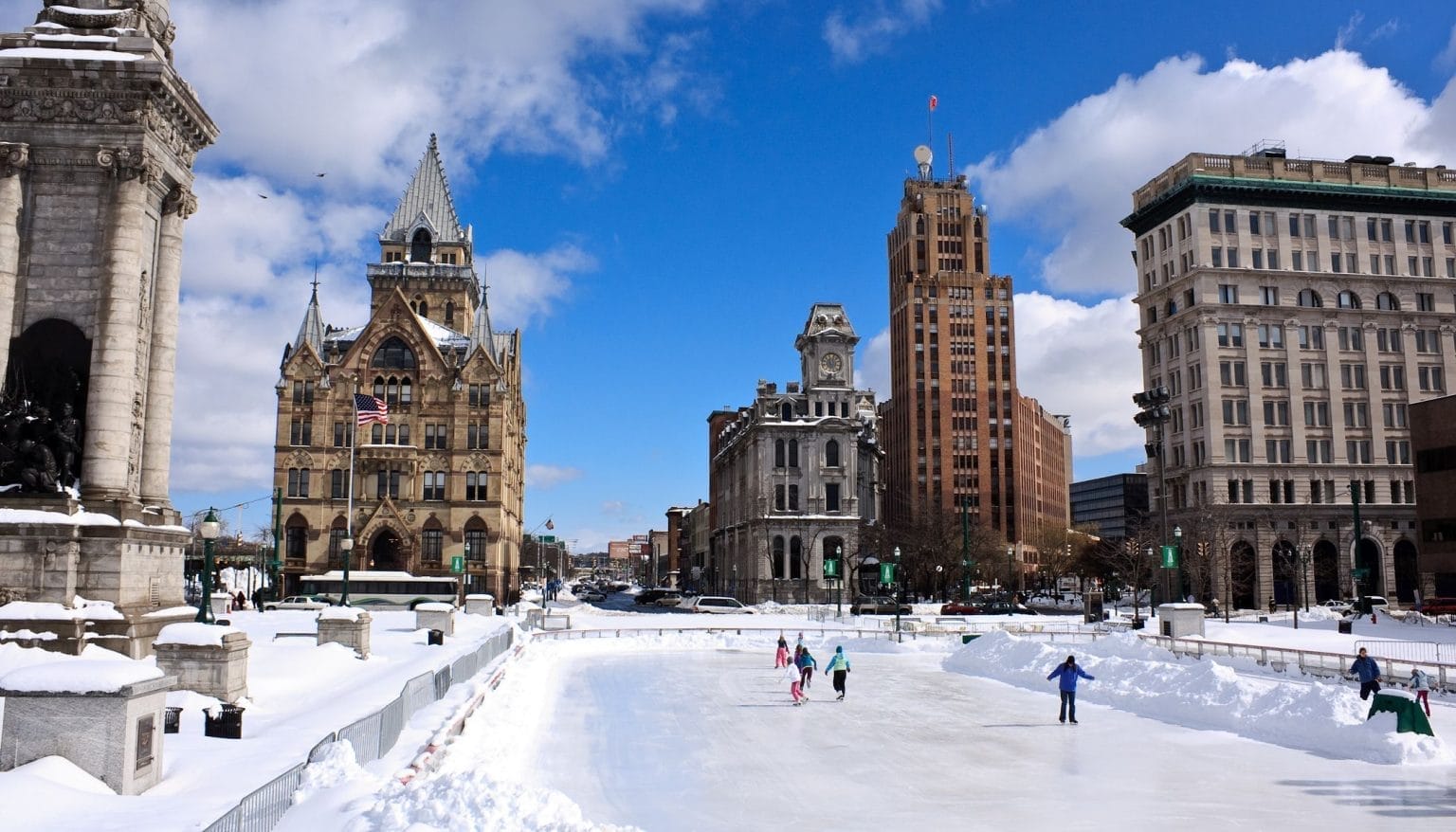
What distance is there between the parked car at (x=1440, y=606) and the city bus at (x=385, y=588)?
54.4 m

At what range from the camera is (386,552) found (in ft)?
256

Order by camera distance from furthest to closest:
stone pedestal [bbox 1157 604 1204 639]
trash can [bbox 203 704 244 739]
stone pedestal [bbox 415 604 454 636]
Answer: stone pedestal [bbox 415 604 454 636] < stone pedestal [bbox 1157 604 1204 639] < trash can [bbox 203 704 244 739]

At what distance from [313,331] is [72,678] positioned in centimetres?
7225

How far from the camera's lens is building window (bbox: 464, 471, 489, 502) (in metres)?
79.7

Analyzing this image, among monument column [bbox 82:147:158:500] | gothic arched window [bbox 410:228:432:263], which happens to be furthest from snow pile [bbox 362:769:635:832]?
gothic arched window [bbox 410:228:432:263]

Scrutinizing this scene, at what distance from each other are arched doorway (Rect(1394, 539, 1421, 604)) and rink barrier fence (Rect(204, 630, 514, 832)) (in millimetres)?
77207

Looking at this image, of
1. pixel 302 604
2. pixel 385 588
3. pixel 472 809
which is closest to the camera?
pixel 472 809

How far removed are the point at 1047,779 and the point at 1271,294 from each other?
77.3 m

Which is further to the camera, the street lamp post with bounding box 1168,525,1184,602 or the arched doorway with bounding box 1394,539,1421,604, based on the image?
the arched doorway with bounding box 1394,539,1421,604

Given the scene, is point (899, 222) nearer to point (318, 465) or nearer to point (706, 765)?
point (318, 465)

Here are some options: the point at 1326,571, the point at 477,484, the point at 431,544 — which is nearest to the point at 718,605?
the point at 477,484

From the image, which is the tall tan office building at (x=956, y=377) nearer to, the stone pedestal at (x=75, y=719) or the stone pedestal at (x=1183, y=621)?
the stone pedestal at (x=1183, y=621)

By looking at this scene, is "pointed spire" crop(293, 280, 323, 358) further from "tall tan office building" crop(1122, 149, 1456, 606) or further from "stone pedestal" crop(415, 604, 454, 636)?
"tall tan office building" crop(1122, 149, 1456, 606)

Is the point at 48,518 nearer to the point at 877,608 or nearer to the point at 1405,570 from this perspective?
the point at 877,608
